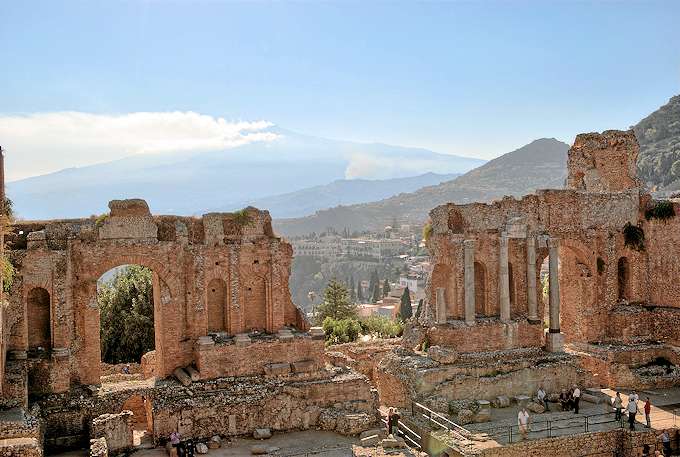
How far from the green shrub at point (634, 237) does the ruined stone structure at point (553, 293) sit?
5cm

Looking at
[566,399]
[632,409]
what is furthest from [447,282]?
[632,409]

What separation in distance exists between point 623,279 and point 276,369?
61.8ft

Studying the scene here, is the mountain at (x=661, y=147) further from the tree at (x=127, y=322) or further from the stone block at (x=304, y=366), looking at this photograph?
the stone block at (x=304, y=366)

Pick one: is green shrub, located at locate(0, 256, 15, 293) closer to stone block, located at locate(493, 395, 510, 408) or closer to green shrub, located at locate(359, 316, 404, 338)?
stone block, located at locate(493, 395, 510, 408)

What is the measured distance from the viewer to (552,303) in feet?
95.0

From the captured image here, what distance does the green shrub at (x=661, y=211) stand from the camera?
3076cm

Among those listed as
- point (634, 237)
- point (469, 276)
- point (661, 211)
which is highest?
point (661, 211)

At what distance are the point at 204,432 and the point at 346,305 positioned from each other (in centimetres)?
3096

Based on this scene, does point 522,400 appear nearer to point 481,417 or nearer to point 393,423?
point 481,417

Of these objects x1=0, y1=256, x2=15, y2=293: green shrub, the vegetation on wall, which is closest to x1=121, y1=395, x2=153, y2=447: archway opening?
x1=0, y1=256, x2=15, y2=293: green shrub

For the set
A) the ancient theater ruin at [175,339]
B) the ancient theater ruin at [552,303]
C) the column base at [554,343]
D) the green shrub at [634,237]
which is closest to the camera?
the ancient theater ruin at [175,339]

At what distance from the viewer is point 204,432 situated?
820 inches

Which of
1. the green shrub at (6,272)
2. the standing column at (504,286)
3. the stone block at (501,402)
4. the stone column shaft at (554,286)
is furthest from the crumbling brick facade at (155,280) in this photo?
the stone column shaft at (554,286)

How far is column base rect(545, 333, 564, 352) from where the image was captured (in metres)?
28.2
